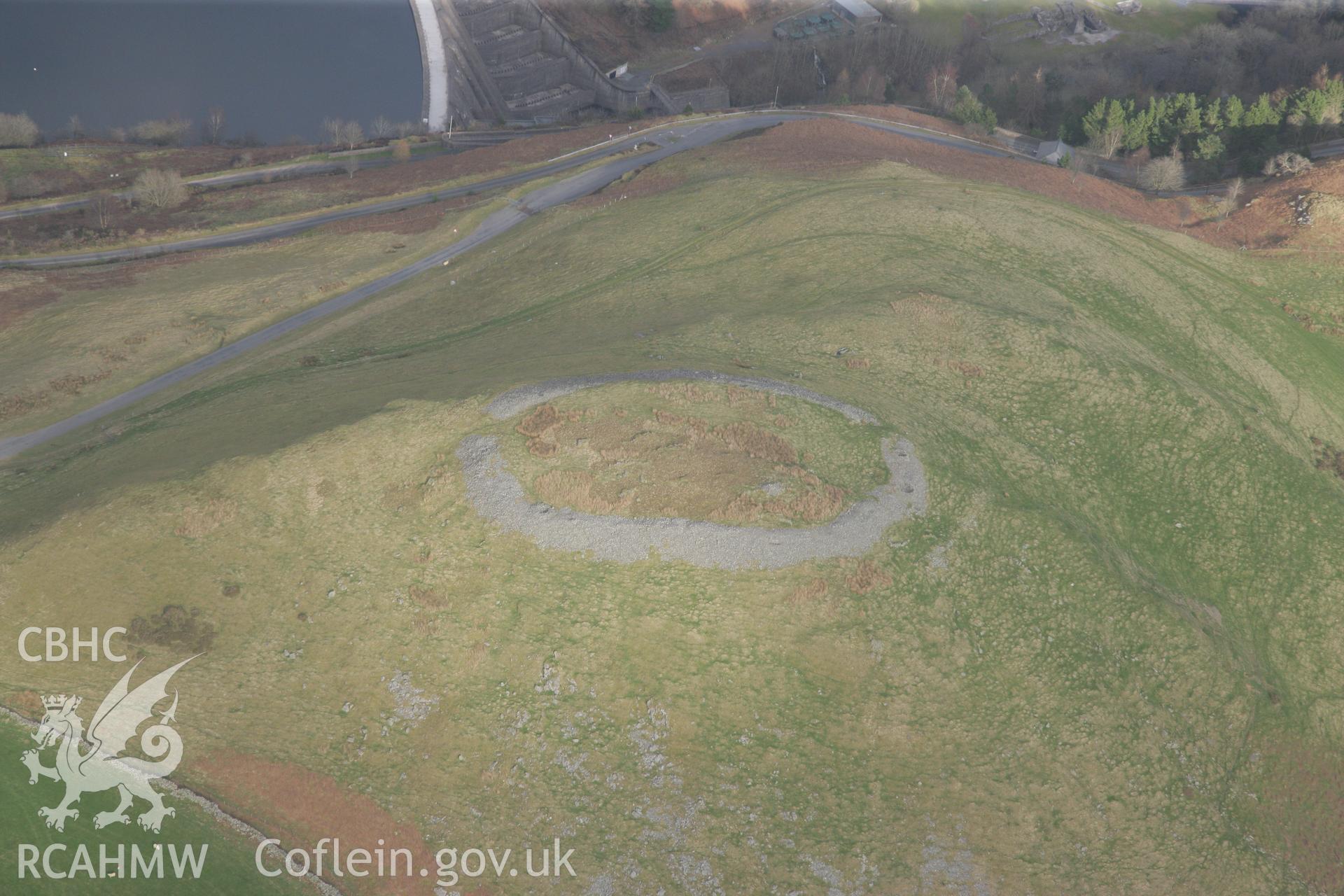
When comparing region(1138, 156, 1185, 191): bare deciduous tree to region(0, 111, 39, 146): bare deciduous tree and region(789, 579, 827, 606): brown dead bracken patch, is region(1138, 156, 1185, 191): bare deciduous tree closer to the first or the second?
region(789, 579, 827, 606): brown dead bracken patch

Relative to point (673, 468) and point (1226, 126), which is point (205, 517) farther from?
point (1226, 126)

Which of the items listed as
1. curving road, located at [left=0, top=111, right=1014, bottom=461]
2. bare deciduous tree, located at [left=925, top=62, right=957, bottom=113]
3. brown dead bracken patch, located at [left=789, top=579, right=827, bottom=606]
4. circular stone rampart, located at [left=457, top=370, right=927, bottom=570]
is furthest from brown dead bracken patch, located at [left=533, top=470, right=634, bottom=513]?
bare deciduous tree, located at [left=925, top=62, right=957, bottom=113]

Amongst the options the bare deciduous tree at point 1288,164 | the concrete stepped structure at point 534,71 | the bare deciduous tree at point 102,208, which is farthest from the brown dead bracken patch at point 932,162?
the concrete stepped structure at point 534,71

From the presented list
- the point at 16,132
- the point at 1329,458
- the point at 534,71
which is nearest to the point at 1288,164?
the point at 1329,458

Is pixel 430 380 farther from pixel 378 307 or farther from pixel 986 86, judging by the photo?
pixel 986 86

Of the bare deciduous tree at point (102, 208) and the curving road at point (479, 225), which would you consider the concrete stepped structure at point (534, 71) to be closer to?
the curving road at point (479, 225)
